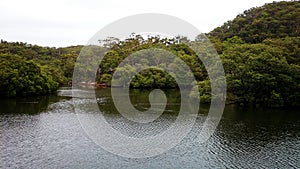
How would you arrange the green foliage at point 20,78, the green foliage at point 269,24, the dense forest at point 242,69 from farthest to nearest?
the green foliage at point 269,24, the green foliage at point 20,78, the dense forest at point 242,69

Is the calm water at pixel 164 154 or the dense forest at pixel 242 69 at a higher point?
the dense forest at pixel 242 69

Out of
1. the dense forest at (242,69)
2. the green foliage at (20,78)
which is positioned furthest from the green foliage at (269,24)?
the green foliage at (20,78)

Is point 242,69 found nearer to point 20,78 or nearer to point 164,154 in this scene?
point 164,154

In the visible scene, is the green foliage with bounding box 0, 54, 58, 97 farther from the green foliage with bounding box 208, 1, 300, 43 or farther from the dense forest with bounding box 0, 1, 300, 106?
the green foliage with bounding box 208, 1, 300, 43

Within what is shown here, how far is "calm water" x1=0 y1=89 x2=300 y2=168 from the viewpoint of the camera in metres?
19.6

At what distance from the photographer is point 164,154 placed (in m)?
21.5

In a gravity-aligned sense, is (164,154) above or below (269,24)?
below

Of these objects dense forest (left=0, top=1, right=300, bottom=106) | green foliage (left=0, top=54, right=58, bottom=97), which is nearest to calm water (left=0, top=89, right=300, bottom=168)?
dense forest (left=0, top=1, right=300, bottom=106)

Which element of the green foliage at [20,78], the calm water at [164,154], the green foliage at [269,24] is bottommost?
the calm water at [164,154]

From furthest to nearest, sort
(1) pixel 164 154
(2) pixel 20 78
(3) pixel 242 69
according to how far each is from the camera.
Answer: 1. (2) pixel 20 78
2. (3) pixel 242 69
3. (1) pixel 164 154

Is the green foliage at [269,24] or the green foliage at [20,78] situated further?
the green foliage at [269,24]

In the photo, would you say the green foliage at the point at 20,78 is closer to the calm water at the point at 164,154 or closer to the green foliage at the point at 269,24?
the calm water at the point at 164,154

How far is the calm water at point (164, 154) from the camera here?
19.6 m

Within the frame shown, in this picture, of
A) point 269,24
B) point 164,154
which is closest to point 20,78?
point 164,154
